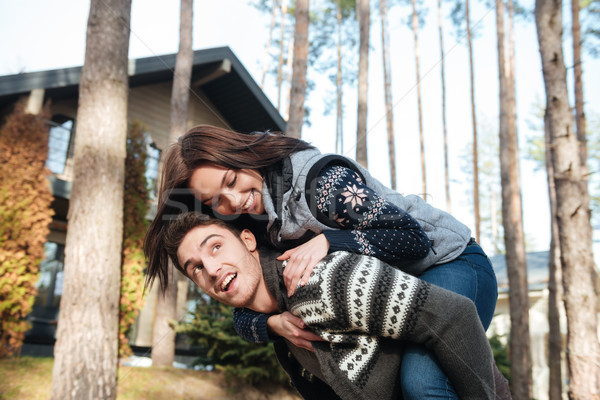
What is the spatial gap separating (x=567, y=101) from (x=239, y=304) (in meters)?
4.48

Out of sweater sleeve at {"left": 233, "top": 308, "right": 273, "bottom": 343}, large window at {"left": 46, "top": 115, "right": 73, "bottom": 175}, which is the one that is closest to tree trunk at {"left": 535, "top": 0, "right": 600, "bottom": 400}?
sweater sleeve at {"left": 233, "top": 308, "right": 273, "bottom": 343}

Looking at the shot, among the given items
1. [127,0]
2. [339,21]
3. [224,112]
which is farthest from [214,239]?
[339,21]

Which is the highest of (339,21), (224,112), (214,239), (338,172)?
(339,21)

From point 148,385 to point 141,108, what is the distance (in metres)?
8.03

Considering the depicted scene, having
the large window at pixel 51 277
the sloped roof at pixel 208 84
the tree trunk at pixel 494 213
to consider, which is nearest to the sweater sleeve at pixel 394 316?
the sloped roof at pixel 208 84

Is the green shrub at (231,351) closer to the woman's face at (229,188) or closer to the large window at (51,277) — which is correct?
the large window at (51,277)

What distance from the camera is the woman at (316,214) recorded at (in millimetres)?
1994

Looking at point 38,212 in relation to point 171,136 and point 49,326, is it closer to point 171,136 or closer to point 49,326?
point 171,136

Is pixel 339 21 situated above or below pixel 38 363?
above

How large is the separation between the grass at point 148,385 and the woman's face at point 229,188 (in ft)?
17.4

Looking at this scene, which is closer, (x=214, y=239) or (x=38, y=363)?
(x=214, y=239)

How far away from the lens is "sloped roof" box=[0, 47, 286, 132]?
9.88 meters

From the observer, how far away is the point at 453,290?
6.85 feet

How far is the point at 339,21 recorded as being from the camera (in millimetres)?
27109
